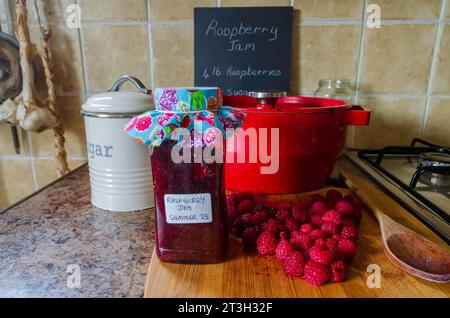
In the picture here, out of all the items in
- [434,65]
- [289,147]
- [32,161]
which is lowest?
[32,161]

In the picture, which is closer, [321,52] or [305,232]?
[305,232]

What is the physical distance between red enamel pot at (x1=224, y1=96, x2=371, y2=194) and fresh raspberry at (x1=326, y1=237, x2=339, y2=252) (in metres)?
0.20

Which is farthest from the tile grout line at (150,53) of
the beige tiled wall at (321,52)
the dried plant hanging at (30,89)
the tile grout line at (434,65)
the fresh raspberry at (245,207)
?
the tile grout line at (434,65)

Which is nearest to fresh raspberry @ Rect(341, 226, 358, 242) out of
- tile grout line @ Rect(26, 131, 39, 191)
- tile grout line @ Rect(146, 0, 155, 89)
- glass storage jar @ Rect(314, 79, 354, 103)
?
glass storage jar @ Rect(314, 79, 354, 103)

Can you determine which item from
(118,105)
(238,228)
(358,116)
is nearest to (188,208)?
(238,228)

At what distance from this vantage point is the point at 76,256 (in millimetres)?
388

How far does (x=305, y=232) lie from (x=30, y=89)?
2.18 ft

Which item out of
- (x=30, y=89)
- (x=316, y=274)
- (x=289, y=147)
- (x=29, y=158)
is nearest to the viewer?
(x=316, y=274)

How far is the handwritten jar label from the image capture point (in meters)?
0.35

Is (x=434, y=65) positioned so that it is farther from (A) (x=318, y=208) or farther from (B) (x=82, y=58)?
(B) (x=82, y=58)

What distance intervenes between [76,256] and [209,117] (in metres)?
0.24

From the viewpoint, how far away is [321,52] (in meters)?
0.74

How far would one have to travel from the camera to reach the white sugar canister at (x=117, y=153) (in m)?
0.47

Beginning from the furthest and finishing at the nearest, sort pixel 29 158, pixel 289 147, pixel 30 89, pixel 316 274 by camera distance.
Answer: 1. pixel 29 158
2. pixel 30 89
3. pixel 289 147
4. pixel 316 274
